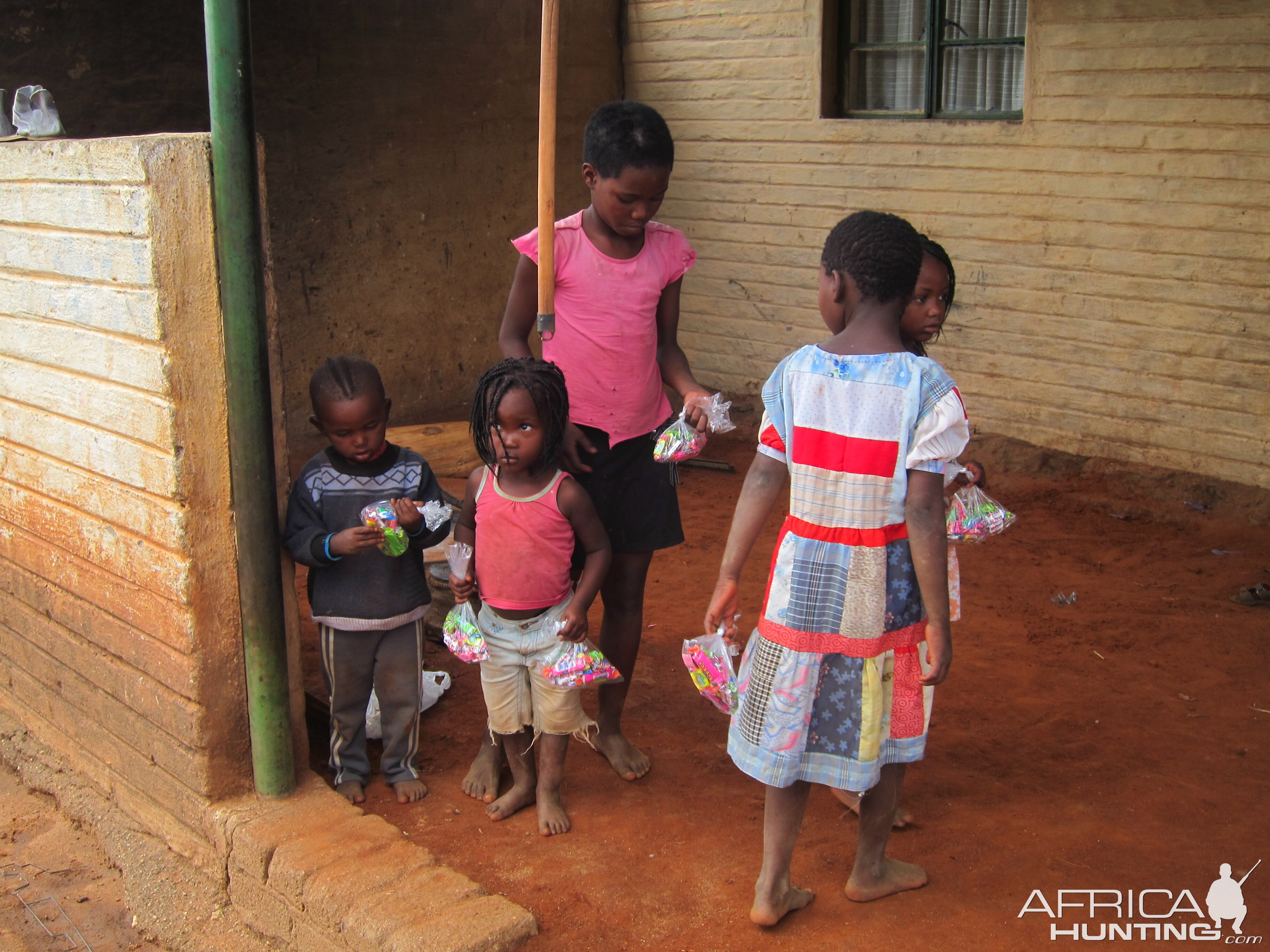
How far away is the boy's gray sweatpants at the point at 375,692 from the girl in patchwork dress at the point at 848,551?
1158 millimetres

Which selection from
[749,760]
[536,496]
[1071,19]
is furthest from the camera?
[1071,19]

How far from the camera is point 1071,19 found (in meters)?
6.13

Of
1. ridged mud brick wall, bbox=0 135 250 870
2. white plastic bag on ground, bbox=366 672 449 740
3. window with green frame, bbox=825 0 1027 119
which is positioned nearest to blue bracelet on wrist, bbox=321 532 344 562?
ridged mud brick wall, bbox=0 135 250 870

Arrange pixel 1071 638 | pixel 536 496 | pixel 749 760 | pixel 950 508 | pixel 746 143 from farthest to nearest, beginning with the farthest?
pixel 746 143
pixel 1071 638
pixel 536 496
pixel 950 508
pixel 749 760

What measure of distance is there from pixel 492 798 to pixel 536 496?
949mm

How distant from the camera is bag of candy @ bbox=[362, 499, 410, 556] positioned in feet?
10.1

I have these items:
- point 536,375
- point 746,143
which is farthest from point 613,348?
point 746,143

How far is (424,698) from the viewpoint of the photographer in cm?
401

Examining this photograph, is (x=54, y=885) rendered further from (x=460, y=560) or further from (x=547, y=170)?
(x=547, y=170)

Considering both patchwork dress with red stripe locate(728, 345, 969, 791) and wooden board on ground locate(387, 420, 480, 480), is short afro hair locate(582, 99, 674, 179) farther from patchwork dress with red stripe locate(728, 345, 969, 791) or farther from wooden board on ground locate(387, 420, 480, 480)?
wooden board on ground locate(387, 420, 480, 480)

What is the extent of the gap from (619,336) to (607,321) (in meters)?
0.05

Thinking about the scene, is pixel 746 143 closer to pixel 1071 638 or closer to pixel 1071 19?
pixel 1071 19

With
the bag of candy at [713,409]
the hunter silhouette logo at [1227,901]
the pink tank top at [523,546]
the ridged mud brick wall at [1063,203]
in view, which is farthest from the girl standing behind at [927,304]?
the ridged mud brick wall at [1063,203]

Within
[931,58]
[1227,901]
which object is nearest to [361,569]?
[1227,901]
